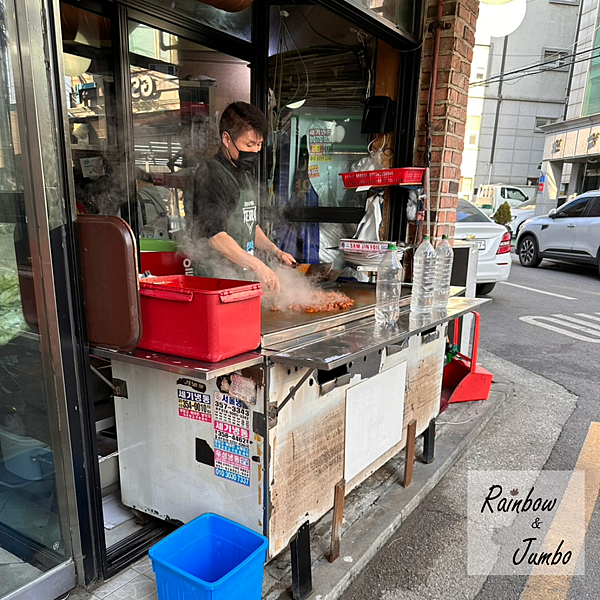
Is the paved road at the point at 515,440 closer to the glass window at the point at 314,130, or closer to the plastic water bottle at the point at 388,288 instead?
the plastic water bottle at the point at 388,288

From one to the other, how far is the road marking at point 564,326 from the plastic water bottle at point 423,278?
15.0 ft

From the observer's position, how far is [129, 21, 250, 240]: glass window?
9.99 feet

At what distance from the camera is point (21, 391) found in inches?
73.4

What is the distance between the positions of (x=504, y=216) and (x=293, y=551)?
18748mm

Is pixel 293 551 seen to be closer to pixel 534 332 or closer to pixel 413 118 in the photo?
pixel 413 118

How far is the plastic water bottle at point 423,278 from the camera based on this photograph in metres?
2.88

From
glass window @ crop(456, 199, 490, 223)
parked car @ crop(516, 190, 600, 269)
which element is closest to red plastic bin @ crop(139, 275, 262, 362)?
glass window @ crop(456, 199, 490, 223)

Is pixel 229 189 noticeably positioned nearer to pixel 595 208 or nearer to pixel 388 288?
pixel 388 288

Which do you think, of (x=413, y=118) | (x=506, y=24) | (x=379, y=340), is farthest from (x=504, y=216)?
(x=379, y=340)

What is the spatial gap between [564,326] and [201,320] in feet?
22.6

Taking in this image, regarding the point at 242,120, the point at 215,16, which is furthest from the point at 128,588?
the point at 215,16

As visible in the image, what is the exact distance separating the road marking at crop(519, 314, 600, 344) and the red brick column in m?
4.14

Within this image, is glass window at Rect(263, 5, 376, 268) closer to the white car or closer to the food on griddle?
the food on griddle

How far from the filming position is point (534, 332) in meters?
→ 6.76
